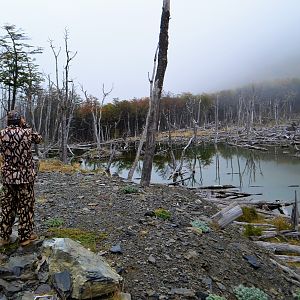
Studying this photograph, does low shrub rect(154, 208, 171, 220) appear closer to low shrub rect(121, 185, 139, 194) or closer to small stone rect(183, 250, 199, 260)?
small stone rect(183, 250, 199, 260)

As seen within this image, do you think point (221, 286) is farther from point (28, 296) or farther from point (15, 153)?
point (15, 153)

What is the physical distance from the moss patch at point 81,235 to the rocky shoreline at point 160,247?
76 mm

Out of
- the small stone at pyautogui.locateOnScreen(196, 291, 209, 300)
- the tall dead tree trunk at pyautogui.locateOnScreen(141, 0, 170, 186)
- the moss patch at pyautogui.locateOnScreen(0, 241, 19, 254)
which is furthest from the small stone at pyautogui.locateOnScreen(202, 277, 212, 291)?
the tall dead tree trunk at pyautogui.locateOnScreen(141, 0, 170, 186)

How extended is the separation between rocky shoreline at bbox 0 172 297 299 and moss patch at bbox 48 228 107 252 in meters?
0.08

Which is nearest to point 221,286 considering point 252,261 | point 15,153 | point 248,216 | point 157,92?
point 252,261

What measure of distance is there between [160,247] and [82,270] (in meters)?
1.87

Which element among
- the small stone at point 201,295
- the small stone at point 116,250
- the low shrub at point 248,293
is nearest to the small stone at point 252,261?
the low shrub at point 248,293

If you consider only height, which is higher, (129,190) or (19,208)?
(19,208)

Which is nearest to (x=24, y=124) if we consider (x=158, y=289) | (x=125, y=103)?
(x=158, y=289)

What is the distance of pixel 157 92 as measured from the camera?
1290cm

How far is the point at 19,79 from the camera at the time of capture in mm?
27250

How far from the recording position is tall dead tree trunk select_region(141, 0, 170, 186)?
487 inches

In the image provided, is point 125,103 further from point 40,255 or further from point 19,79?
point 40,255

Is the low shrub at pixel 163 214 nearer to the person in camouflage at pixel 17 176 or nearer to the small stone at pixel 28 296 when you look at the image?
the person in camouflage at pixel 17 176
